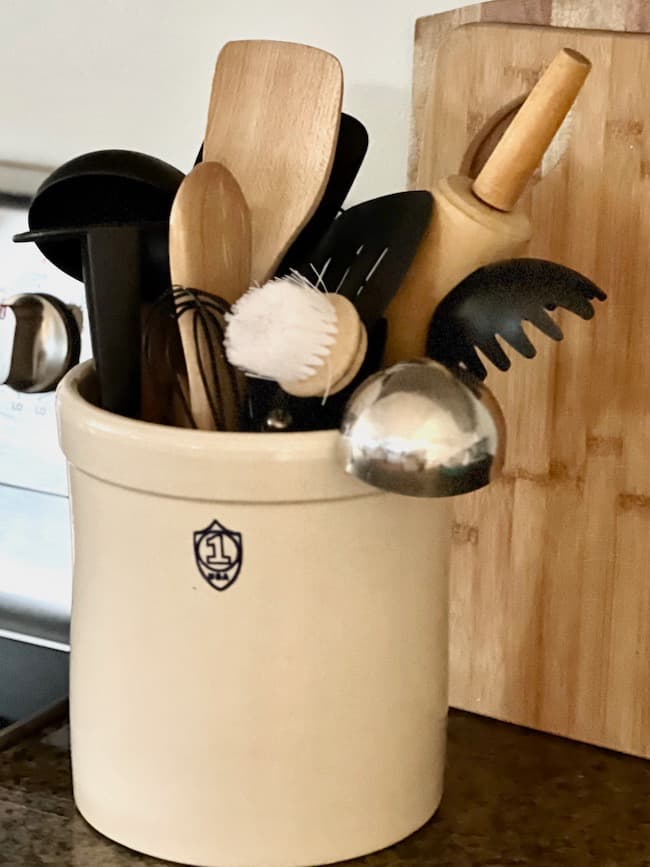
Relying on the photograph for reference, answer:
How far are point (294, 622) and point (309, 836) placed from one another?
0.35ft

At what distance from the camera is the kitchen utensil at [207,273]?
545 mm

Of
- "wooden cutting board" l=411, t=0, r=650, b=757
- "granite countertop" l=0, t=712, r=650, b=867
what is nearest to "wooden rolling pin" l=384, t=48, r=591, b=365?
"wooden cutting board" l=411, t=0, r=650, b=757

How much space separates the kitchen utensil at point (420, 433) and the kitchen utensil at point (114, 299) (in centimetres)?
12

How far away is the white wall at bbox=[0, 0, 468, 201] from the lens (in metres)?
0.75

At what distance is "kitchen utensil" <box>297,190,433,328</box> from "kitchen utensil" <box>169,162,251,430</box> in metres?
0.05

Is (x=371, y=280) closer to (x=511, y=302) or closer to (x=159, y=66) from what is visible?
(x=511, y=302)

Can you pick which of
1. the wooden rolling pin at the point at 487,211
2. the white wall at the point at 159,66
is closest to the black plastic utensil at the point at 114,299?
the wooden rolling pin at the point at 487,211

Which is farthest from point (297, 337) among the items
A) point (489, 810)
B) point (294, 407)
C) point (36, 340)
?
point (36, 340)

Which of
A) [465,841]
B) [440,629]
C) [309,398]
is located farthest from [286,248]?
[465,841]

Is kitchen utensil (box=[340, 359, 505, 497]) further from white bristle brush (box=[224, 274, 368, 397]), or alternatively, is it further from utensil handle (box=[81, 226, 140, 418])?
utensil handle (box=[81, 226, 140, 418])

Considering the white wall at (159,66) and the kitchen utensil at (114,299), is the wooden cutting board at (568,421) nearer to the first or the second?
the white wall at (159,66)

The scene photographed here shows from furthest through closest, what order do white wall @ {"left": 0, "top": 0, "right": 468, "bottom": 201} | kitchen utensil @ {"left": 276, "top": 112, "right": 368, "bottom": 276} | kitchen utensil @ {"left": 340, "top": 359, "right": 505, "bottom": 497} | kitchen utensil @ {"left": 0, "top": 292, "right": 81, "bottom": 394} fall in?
1. kitchen utensil @ {"left": 0, "top": 292, "right": 81, "bottom": 394}
2. white wall @ {"left": 0, "top": 0, "right": 468, "bottom": 201}
3. kitchen utensil @ {"left": 276, "top": 112, "right": 368, "bottom": 276}
4. kitchen utensil @ {"left": 340, "top": 359, "right": 505, "bottom": 497}

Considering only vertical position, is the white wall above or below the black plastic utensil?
above

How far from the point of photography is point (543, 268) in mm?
550
